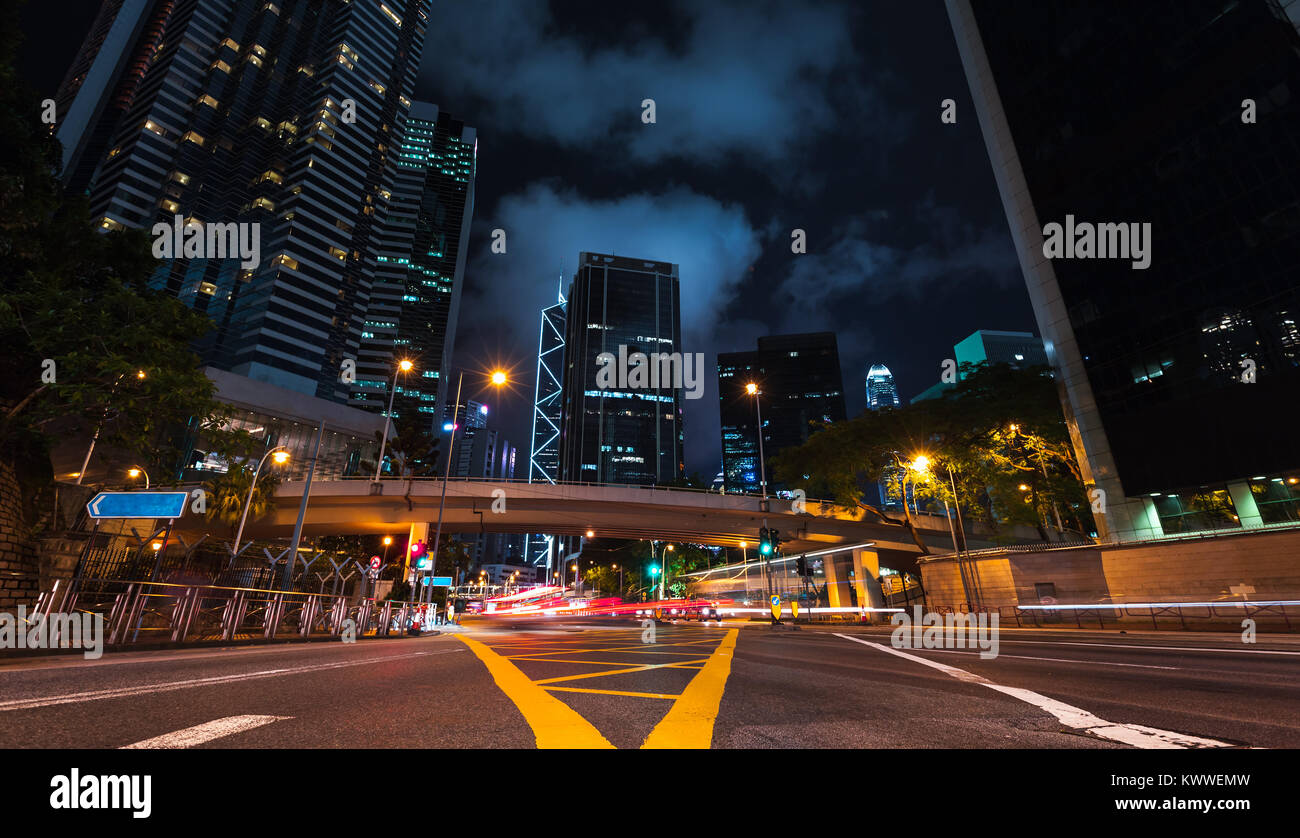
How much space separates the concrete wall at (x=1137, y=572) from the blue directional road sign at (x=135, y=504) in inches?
1153

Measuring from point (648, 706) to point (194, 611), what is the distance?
12146 millimetres

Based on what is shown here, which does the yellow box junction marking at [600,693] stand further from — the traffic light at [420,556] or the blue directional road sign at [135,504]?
the traffic light at [420,556]

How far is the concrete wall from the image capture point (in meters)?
20.0

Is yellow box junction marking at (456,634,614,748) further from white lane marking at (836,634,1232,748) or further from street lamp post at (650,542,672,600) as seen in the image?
street lamp post at (650,542,672,600)

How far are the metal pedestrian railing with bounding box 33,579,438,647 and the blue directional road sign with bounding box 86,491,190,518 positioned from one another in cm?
137

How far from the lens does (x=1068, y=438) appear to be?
3145 cm

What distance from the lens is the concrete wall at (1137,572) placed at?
2000 centimetres

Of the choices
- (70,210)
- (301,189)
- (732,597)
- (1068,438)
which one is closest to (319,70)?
(301,189)

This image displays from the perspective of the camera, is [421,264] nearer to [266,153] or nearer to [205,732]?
[266,153]

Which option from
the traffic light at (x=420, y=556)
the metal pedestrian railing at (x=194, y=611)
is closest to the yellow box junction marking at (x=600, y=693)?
the metal pedestrian railing at (x=194, y=611)

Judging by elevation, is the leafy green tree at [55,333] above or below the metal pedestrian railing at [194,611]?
above

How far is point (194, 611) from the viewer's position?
10.9 m

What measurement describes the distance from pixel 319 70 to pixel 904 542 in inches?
5460
